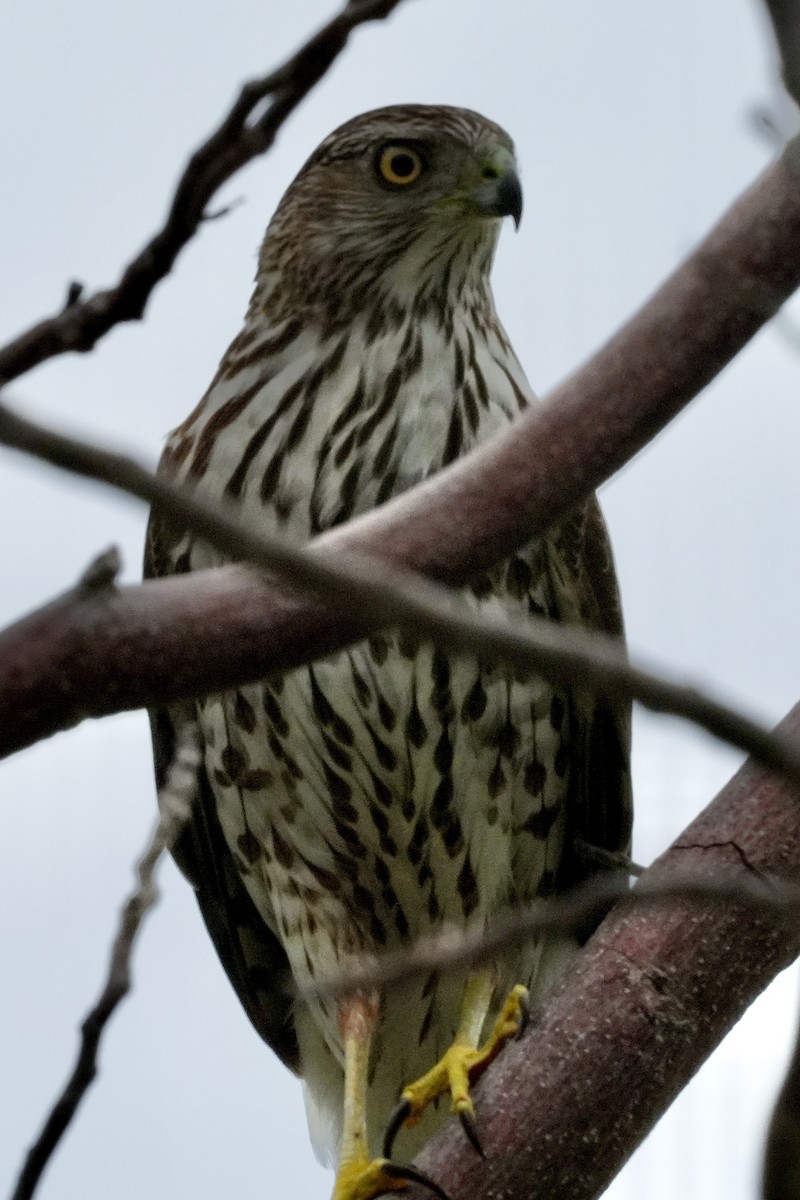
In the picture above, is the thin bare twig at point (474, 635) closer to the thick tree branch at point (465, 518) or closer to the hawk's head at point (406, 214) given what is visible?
the thick tree branch at point (465, 518)

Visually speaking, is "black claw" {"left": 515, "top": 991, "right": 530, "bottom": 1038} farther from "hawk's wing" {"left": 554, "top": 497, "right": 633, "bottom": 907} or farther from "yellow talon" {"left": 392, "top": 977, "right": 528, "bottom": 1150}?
"hawk's wing" {"left": 554, "top": 497, "right": 633, "bottom": 907}

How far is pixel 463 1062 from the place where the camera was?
3.54 m

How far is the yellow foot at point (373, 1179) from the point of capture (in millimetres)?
3107

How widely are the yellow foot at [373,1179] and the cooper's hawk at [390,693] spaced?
28mm

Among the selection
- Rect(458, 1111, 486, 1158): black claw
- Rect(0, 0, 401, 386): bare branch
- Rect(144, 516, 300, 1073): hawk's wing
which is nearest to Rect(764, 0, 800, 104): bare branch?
Rect(0, 0, 401, 386): bare branch

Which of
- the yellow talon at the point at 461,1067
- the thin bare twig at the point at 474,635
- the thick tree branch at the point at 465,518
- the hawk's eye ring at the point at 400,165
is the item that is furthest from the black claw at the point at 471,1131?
the hawk's eye ring at the point at 400,165

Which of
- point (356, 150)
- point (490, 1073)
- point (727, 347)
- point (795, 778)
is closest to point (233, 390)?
point (356, 150)

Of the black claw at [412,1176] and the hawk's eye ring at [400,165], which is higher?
the hawk's eye ring at [400,165]

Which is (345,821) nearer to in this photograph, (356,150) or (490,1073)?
(490,1073)

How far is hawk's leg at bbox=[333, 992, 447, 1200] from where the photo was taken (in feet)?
10.7

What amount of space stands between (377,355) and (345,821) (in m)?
1.07

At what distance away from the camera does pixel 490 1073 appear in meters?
3.15

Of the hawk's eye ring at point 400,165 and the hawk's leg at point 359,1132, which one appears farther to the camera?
the hawk's eye ring at point 400,165

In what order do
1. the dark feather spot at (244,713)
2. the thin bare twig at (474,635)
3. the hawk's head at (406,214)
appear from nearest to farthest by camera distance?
the thin bare twig at (474,635)
the dark feather spot at (244,713)
the hawk's head at (406,214)
